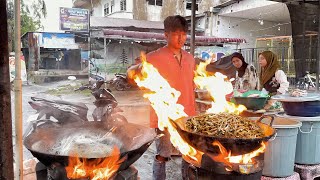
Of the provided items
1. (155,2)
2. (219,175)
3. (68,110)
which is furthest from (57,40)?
(219,175)

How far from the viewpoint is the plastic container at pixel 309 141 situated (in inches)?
153

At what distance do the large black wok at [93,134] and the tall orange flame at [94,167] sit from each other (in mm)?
46

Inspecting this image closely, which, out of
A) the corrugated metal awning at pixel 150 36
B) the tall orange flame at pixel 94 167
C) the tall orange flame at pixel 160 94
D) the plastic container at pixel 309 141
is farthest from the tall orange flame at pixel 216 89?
the corrugated metal awning at pixel 150 36

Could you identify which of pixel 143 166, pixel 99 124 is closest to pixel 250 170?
pixel 99 124

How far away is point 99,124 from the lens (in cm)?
302

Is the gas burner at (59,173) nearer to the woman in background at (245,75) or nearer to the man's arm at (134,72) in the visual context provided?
the man's arm at (134,72)

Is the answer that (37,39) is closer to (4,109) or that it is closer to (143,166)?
(143,166)

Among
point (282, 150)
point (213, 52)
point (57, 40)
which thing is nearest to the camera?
point (282, 150)

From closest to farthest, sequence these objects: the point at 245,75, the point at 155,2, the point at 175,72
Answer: the point at 175,72 → the point at 245,75 → the point at 155,2

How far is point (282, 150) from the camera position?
3633 mm

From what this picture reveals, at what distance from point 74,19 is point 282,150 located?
1612 centimetres

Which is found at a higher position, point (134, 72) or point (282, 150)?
point (134, 72)

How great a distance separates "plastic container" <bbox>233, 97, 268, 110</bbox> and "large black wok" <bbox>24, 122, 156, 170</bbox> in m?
2.01

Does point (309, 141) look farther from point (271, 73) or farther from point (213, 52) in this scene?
point (213, 52)
